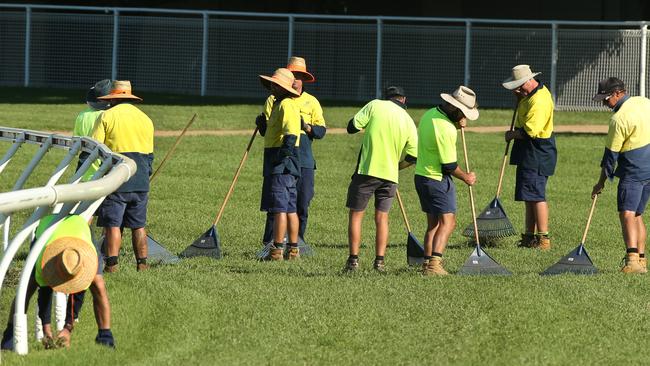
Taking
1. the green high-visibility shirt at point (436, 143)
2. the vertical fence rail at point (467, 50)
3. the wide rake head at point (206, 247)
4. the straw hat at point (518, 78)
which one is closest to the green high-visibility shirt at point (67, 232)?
the green high-visibility shirt at point (436, 143)

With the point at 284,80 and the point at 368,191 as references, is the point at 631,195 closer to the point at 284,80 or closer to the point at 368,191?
the point at 368,191

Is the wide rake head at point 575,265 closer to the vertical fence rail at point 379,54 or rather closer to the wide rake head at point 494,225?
the wide rake head at point 494,225

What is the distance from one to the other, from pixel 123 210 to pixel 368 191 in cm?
218

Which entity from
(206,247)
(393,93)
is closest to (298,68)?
(393,93)

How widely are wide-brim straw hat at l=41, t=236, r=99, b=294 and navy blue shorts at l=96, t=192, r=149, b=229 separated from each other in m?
3.64

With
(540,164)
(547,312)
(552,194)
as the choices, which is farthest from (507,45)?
(547,312)

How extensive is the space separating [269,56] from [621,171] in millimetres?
18203

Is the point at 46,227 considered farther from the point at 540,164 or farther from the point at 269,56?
the point at 269,56

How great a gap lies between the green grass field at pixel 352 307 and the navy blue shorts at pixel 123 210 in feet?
1.59

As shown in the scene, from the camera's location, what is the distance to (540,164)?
1502 cm

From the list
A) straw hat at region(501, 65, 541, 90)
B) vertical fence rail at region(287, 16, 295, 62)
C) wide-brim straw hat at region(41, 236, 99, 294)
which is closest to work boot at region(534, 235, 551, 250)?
straw hat at region(501, 65, 541, 90)

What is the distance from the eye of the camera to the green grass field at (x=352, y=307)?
9.06 m

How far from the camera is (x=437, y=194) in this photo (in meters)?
12.4

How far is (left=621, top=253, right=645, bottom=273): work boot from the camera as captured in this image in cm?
1270
